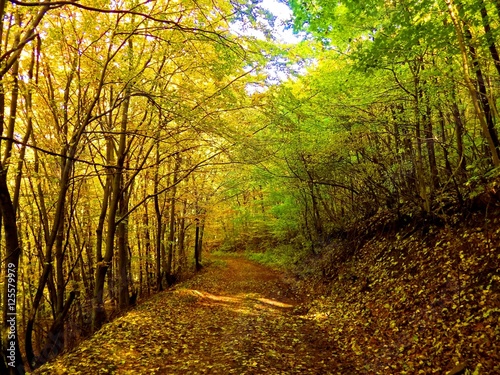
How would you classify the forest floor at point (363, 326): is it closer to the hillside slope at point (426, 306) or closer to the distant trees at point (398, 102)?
the hillside slope at point (426, 306)

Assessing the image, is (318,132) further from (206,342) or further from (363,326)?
(206,342)

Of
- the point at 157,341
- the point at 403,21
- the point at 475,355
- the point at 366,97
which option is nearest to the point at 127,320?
the point at 157,341

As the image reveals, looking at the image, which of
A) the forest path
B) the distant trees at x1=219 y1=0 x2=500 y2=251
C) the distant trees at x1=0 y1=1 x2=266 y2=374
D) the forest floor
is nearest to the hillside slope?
the forest floor

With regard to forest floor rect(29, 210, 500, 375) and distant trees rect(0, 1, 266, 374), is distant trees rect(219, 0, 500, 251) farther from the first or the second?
distant trees rect(0, 1, 266, 374)

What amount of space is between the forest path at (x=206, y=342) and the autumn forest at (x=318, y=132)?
163 millimetres

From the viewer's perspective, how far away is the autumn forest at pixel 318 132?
18.5 ft

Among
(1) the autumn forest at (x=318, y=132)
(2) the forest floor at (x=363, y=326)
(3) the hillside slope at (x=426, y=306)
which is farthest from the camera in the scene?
(1) the autumn forest at (x=318, y=132)

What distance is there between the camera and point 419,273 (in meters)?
7.75

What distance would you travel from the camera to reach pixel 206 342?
786cm

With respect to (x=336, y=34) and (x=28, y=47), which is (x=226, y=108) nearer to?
(x=336, y=34)

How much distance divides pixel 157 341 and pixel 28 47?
8.08 meters

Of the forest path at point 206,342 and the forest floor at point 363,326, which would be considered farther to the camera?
the forest path at point 206,342

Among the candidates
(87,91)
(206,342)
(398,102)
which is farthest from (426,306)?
(87,91)

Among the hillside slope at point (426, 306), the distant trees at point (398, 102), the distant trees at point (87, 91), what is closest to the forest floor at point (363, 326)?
the hillside slope at point (426, 306)
